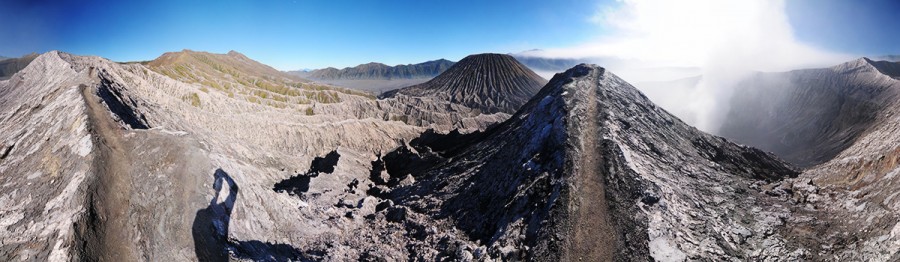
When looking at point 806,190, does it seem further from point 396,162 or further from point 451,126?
point 451,126

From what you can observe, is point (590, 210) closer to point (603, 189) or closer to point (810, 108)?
point (603, 189)

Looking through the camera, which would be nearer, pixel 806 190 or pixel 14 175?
pixel 14 175

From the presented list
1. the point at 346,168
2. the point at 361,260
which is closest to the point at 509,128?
the point at 346,168

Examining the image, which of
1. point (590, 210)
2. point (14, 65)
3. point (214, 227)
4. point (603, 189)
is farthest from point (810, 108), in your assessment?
point (14, 65)

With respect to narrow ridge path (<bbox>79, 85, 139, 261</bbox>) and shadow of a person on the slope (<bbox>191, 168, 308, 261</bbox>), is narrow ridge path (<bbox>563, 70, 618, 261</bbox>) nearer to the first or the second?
shadow of a person on the slope (<bbox>191, 168, 308, 261</bbox>)

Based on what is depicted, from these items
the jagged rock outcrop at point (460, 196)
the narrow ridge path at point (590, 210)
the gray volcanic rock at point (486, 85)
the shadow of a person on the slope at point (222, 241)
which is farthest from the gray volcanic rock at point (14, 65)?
the narrow ridge path at point (590, 210)

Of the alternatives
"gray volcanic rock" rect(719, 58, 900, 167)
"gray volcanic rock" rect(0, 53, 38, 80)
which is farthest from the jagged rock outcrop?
"gray volcanic rock" rect(0, 53, 38, 80)
